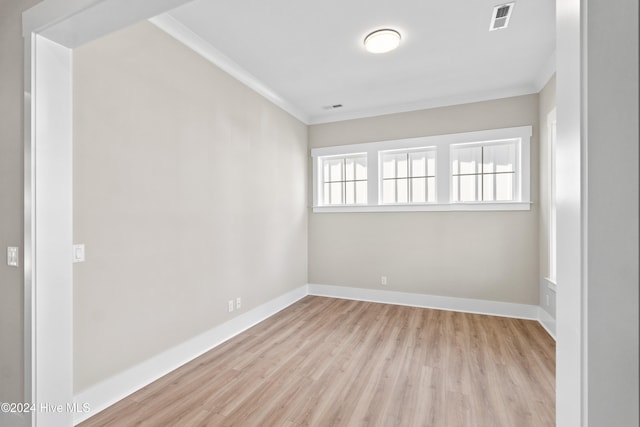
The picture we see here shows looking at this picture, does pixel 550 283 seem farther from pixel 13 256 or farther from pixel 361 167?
pixel 13 256

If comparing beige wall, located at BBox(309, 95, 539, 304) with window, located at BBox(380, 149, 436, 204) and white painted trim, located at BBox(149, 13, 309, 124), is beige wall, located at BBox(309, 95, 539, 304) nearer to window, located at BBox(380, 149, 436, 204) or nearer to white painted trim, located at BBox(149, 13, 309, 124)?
window, located at BBox(380, 149, 436, 204)

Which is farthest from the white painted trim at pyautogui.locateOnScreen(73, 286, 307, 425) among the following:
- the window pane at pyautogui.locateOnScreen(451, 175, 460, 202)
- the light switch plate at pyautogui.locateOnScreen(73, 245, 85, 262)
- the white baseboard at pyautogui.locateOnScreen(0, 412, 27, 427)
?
the window pane at pyautogui.locateOnScreen(451, 175, 460, 202)

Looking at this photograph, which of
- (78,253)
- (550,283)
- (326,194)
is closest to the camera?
(78,253)

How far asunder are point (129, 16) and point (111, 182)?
43.2 inches

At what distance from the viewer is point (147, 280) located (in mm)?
2229

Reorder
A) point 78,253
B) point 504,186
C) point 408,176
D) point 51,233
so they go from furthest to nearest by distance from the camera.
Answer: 1. point 408,176
2. point 504,186
3. point 78,253
4. point 51,233

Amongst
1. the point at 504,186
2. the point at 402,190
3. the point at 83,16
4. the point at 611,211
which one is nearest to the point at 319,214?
the point at 402,190

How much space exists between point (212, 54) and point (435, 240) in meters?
3.62

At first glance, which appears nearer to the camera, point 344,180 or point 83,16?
point 83,16

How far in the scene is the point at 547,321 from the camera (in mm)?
3182

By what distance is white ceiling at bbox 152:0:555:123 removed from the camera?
7.44 ft

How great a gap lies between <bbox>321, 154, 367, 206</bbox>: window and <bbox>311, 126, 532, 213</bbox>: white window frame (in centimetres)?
13

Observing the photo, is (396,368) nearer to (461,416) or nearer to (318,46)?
(461,416)

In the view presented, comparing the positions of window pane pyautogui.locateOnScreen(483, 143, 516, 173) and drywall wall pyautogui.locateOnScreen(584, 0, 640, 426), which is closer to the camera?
drywall wall pyautogui.locateOnScreen(584, 0, 640, 426)
